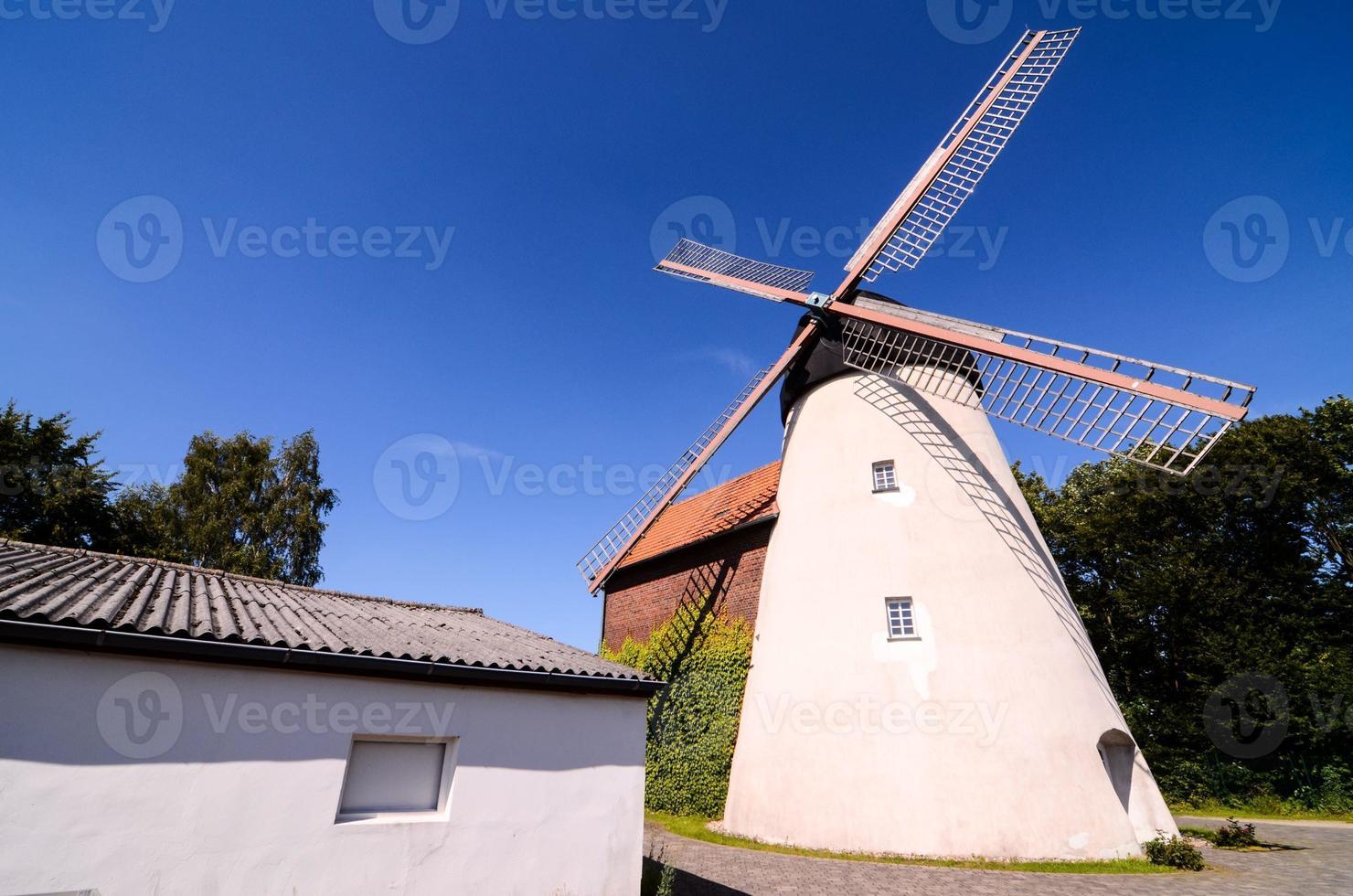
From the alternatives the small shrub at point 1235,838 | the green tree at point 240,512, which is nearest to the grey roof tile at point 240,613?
the small shrub at point 1235,838

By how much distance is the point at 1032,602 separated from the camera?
11.4 m

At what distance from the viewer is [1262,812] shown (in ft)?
62.5

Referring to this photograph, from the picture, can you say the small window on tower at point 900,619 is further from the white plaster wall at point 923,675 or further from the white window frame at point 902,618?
the white plaster wall at point 923,675

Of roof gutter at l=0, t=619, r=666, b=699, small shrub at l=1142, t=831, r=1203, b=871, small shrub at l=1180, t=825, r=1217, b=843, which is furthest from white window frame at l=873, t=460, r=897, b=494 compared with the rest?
small shrub at l=1180, t=825, r=1217, b=843

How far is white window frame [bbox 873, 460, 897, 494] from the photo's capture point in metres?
12.9

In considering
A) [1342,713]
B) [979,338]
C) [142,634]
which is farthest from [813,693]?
[1342,713]

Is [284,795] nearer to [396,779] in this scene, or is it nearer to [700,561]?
[396,779]

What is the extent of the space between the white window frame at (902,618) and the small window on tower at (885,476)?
2414 millimetres

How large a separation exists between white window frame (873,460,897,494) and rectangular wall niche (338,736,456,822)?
9.95 metres

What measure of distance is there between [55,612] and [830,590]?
11.5 m

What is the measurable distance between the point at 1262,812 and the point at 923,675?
707 inches

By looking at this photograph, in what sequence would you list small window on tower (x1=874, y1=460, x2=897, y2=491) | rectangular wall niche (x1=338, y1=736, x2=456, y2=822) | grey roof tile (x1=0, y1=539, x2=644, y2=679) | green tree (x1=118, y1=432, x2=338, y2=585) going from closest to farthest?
grey roof tile (x1=0, y1=539, x2=644, y2=679) < rectangular wall niche (x1=338, y1=736, x2=456, y2=822) < small window on tower (x1=874, y1=460, x2=897, y2=491) < green tree (x1=118, y1=432, x2=338, y2=585)

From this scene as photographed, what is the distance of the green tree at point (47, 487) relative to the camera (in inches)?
782

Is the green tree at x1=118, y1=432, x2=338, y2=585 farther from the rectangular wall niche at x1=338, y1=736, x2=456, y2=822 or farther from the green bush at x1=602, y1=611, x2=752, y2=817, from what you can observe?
the rectangular wall niche at x1=338, y1=736, x2=456, y2=822
